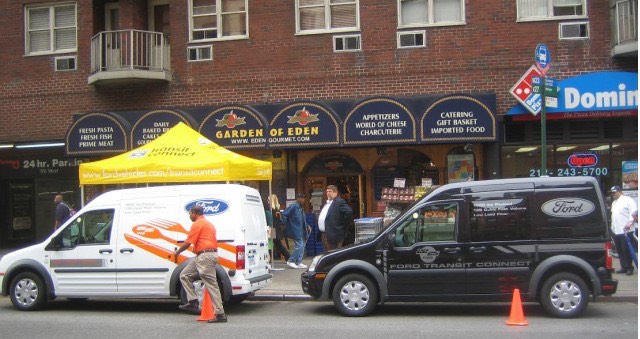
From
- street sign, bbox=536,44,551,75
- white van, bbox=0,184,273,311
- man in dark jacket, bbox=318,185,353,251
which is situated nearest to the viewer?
white van, bbox=0,184,273,311

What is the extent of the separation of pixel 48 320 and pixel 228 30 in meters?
8.99

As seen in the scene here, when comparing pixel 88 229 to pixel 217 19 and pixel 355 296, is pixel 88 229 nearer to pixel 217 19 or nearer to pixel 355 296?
pixel 355 296

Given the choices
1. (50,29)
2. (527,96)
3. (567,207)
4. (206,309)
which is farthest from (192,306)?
(50,29)

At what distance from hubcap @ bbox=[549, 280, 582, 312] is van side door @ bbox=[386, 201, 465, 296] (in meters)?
1.25

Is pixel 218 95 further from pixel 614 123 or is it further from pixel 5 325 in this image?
pixel 614 123

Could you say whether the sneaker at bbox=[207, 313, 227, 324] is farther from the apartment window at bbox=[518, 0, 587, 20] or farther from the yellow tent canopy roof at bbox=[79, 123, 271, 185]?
the apartment window at bbox=[518, 0, 587, 20]

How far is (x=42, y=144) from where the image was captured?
56.8 ft

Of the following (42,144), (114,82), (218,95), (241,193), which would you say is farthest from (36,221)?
(241,193)

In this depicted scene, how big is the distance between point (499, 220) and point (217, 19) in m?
9.85

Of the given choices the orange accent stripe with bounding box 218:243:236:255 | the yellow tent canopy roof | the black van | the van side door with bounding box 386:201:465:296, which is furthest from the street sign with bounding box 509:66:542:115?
the orange accent stripe with bounding box 218:243:236:255

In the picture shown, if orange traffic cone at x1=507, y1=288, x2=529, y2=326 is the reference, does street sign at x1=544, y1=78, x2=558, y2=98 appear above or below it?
above

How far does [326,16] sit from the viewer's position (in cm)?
1599

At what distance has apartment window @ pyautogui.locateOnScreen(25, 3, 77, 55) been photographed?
1734 cm

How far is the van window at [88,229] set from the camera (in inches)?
416
